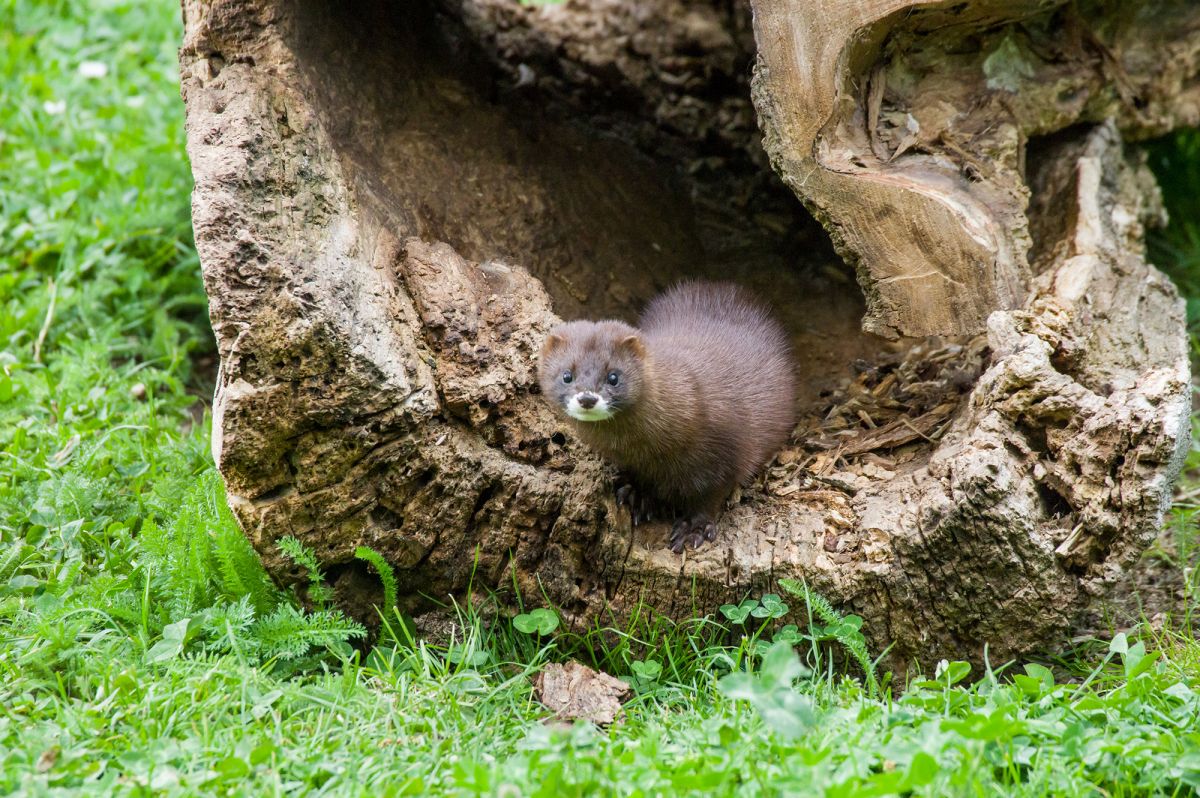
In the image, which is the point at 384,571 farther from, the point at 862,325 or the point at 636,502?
the point at 862,325

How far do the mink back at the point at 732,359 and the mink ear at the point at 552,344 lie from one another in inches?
18.5

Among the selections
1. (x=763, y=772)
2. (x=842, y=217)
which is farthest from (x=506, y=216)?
(x=763, y=772)

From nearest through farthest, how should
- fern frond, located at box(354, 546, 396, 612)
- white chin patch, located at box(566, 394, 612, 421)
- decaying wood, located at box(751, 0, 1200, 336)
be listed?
1. fern frond, located at box(354, 546, 396, 612)
2. white chin patch, located at box(566, 394, 612, 421)
3. decaying wood, located at box(751, 0, 1200, 336)

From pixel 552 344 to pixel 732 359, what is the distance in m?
1.08

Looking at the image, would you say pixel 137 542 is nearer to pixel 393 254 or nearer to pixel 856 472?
pixel 393 254

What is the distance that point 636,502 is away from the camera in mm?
4652

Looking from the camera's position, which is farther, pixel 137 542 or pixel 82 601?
pixel 137 542

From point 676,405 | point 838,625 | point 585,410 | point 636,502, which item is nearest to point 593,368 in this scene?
point 585,410

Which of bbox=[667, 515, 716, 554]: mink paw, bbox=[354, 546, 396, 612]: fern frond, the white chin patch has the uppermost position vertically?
the white chin patch

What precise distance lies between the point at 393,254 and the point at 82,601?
1.72 m

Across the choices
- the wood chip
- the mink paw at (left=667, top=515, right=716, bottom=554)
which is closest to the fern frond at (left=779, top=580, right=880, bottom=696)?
the mink paw at (left=667, top=515, right=716, bottom=554)

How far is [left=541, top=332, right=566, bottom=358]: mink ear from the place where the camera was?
13.9ft

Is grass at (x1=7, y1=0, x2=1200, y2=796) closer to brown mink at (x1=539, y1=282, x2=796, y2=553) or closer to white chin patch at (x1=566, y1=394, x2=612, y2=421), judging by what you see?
brown mink at (x1=539, y1=282, x2=796, y2=553)

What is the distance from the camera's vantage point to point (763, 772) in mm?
2887
